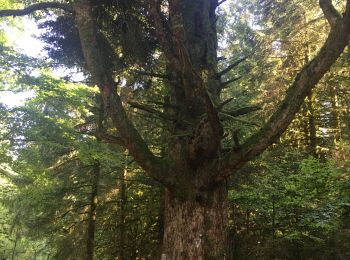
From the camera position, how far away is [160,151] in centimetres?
1198

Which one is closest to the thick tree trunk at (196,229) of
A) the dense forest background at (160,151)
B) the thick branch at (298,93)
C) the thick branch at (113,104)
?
the thick branch at (113,104)

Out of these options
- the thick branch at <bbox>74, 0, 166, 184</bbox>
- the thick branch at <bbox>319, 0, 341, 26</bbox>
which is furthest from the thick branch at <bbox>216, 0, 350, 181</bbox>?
the thick branch at <bbox>74, 0, 166, 184</bbox>

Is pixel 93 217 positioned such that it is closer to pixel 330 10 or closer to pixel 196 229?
pixel 196 229

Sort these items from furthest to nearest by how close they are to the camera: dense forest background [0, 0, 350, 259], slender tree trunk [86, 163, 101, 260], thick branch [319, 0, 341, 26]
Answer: slender tree trunk [86, 163, 101, 260], dense forest background [0, 0, 350, 259], thick branch [319, 0, 341, 26]

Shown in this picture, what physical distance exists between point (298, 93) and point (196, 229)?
225 centimetres

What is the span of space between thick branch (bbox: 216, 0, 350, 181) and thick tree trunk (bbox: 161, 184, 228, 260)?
67 cm

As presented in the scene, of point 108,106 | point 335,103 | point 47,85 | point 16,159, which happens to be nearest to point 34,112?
point 47,85

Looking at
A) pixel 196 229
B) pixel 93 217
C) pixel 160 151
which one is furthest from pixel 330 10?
pixel 93 217

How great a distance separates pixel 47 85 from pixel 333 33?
21.5 feet

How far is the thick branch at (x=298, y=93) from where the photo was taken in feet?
13.8

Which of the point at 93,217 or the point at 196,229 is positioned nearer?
the point at 196,229

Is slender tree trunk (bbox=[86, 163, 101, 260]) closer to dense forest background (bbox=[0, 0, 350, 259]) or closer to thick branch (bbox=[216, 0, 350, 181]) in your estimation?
dense forest background (bbox=[0, 0, 350, 259])

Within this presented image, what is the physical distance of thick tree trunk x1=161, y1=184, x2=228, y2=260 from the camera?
471 cm

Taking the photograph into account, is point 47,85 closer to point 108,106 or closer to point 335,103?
point 108,106
